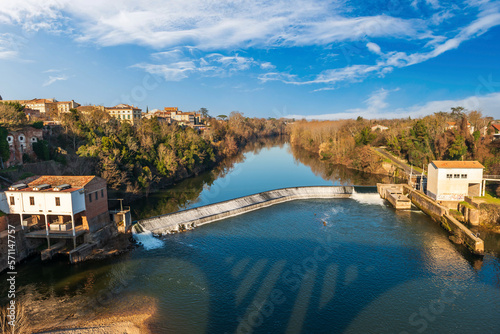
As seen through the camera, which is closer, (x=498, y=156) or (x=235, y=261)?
(x=235, y=261)

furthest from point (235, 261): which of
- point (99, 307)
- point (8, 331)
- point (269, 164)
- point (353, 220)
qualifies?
point (269, 164)

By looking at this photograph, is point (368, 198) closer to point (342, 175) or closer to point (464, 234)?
point (464, 234)

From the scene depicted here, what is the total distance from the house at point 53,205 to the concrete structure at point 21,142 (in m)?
9.84

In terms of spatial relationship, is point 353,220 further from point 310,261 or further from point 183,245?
point 183,245

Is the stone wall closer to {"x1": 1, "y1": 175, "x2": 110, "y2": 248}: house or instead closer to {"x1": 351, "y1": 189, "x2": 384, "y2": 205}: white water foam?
{"x1": 1, "y1": 175, "x2": 110, "y2": 248}: house

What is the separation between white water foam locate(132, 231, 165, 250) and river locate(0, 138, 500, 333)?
29 cm

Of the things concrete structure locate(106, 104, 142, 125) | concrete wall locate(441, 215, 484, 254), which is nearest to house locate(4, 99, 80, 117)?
concrete structure locate(106, 104, 142, 125)

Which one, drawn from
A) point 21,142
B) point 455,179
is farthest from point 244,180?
point 21,142

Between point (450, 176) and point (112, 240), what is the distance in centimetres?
3017

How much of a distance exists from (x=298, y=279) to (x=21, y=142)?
28.9 metres

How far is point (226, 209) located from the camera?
95.7ft

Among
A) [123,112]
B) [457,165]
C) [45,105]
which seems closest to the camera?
[457,165]

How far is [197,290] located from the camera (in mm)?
16562

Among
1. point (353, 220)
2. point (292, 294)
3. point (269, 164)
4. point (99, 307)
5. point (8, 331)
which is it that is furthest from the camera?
point (269, 164)
